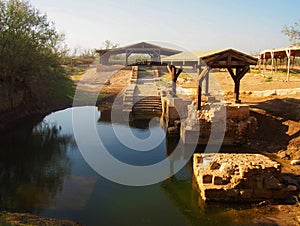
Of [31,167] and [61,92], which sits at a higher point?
[61,92]

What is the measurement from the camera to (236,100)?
1564cm

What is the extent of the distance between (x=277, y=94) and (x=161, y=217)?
44.2 feet

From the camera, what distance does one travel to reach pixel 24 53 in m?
19.1

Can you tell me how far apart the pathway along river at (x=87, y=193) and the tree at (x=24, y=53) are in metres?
6.47

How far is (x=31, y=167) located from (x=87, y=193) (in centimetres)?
382

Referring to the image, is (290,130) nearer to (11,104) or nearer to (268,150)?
(268,150)

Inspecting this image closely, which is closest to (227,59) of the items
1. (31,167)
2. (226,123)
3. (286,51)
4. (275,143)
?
(226,123)

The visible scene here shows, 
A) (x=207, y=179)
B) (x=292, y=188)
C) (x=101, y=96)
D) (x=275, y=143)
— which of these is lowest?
(x=292, y=188)

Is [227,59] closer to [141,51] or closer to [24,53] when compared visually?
[24,53]

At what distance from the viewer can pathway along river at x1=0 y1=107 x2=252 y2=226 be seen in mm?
8148

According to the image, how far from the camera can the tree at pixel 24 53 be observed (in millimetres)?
18047

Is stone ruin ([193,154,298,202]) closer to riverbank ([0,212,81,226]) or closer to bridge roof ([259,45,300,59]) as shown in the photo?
riverbank ([0,212,81,226])

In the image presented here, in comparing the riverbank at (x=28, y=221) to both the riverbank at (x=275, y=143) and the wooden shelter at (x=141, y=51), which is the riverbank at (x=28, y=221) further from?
the wooden shelter at (x=141, y=51)

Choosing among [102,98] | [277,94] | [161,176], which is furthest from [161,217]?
[102,98]
